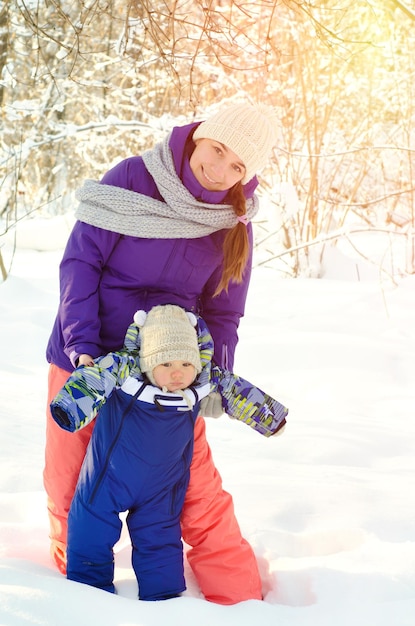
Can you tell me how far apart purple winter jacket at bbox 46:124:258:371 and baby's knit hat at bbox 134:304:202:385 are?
12 cm

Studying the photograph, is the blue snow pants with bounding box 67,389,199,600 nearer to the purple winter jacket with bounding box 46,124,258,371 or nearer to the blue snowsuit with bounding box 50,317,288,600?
the blue snowsuit with bounding box 50,317,288,600

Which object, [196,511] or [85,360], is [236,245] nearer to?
[85,360]

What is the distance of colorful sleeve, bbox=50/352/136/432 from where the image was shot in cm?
173

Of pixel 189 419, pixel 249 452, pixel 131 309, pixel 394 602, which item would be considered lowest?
pixel 249 452

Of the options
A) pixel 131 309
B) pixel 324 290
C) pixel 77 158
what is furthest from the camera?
pixel 77 158

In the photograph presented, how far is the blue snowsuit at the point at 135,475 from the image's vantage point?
1.87m

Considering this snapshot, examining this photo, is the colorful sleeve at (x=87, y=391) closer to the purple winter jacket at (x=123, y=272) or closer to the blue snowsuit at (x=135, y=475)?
the blue snowsuit at (x=135, y=475)

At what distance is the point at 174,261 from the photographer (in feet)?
6.64

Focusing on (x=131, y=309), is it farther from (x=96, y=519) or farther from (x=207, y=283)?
(x=96, y=519)

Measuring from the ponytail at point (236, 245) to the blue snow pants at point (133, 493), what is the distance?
0.42 meters

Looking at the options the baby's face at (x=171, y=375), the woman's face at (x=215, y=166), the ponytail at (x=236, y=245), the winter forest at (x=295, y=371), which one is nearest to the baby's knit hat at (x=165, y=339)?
the baby's face at (x=171, y=375)

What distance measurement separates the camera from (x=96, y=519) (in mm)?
1905

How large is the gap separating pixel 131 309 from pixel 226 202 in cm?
42

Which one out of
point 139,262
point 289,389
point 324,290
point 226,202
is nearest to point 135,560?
point 139,262
